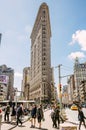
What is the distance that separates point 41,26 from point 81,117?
4266 inches

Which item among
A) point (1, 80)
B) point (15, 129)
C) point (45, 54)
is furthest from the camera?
point (45, 54)

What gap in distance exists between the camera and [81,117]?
14.2 metres

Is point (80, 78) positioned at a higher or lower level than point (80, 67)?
lower

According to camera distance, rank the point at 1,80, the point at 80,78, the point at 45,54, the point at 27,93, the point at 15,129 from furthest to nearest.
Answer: the point at 80,78
the point at 27,93
the point at 45,54
the point at 1,80
the point at 15,129

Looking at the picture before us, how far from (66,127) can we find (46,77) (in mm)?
98717

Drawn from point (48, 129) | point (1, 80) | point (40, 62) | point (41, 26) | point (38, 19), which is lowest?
point (48, 129)

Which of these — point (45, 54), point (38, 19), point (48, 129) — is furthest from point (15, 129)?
point (38, 19)

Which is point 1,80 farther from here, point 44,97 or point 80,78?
point 80,78

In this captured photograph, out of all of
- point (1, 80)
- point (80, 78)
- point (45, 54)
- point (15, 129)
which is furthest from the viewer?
point (80, 78)

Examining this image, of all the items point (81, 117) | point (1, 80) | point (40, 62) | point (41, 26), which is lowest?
point (81, 117)

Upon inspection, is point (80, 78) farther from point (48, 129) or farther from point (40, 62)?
point (48, 129)

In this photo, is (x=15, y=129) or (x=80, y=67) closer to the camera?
(x=15, y=129)

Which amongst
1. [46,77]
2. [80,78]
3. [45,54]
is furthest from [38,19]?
[80,78]

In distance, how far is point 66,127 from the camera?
851cm
